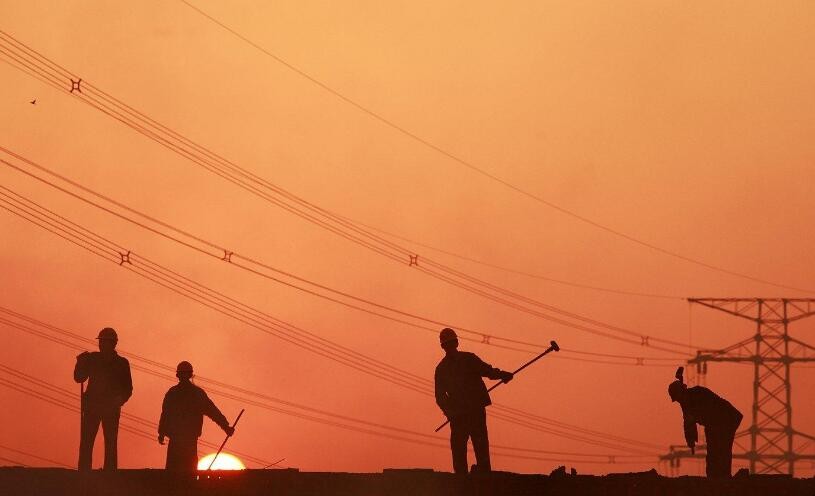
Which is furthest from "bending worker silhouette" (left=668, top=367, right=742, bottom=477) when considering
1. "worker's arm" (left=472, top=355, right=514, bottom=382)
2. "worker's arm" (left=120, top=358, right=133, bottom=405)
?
"worker's arm" (left=120, top=358, right=133, bottom=405)

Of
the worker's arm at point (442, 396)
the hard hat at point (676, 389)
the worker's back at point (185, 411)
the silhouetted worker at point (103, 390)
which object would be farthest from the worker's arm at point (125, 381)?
the hard hat at point (676, 389)

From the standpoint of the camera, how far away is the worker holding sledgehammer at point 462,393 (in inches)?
1118

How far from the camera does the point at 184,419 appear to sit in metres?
29.2

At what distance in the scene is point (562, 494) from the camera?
82.4 feet

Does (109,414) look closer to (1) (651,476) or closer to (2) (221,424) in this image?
(2) (221,424)

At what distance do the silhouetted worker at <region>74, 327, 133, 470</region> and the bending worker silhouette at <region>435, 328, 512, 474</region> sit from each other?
619cm

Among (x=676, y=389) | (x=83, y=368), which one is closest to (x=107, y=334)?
(x=83, y=368)

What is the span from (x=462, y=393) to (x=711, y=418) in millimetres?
4587

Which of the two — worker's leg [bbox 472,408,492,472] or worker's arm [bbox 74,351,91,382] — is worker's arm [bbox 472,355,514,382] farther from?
worker's arm [bbox 74,351,91,382]

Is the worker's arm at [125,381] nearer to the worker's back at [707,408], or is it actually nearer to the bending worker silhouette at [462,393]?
the bending worker silhouette at [462,393]

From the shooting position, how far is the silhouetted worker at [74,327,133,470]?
30.3m

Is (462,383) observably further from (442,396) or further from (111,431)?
(111,431)

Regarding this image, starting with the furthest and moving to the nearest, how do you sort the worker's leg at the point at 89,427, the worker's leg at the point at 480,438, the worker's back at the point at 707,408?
the worker's leg at the point at 89,427 → the worker's back at the point at 707,408 → the worker's leg at the point at 480,438

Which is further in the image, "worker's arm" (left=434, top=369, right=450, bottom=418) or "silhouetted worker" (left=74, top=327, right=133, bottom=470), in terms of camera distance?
"silhouetted worker" (left=74, top=327, right=133, bottom=470)
